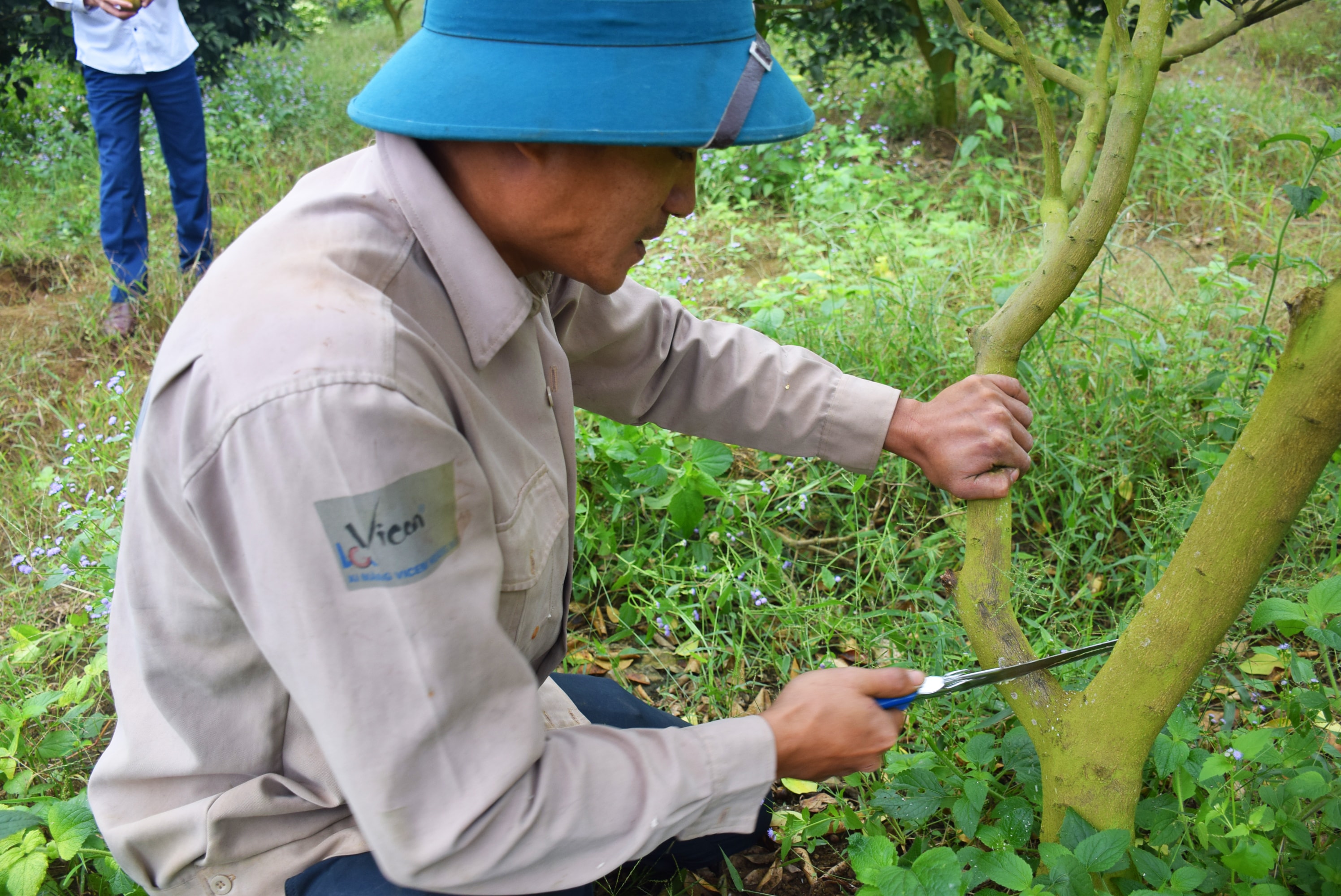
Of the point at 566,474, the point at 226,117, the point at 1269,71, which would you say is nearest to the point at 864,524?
the point at 566,474

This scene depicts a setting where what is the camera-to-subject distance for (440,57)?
46.6 inches

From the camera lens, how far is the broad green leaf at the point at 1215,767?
1455mm

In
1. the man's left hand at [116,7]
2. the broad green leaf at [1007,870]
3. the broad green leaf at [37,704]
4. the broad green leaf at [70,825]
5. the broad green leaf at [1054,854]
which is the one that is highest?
the man's left hand at [116,7]

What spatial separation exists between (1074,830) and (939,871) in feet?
0.71

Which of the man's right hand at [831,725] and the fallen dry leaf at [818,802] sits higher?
the man's right hand at [831,725]

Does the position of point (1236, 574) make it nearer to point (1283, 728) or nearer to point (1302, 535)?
point (1283, 728)

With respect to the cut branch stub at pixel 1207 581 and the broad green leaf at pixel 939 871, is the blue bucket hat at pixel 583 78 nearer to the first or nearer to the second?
the cut branch stub at pixel 1207 581

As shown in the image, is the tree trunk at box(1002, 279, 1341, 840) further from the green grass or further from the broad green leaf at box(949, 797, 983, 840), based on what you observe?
the green grass

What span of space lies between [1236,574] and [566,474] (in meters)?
0.99

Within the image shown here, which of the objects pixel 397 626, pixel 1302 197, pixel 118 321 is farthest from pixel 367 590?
pixel 118 321

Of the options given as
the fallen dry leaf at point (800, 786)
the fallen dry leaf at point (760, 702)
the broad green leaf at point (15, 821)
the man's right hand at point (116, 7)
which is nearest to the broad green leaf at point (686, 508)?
the fallen dry leaf at point (760, 702)

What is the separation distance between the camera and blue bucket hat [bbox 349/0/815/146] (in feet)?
3.64

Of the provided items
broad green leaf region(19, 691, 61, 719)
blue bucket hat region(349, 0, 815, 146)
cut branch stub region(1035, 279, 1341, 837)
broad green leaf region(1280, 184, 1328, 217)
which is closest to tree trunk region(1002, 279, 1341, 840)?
cut branch stub region(1035, 279, 1341, 837)

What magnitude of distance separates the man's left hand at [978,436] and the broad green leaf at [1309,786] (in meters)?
0.60
